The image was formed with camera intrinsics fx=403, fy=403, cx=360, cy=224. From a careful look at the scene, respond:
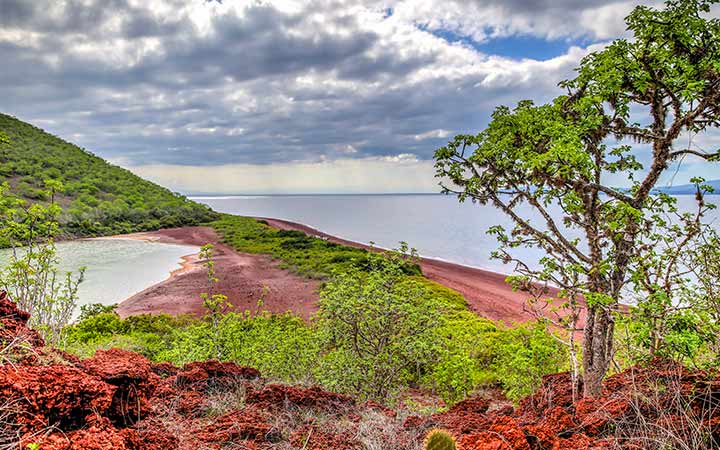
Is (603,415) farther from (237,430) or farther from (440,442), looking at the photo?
(237,430)

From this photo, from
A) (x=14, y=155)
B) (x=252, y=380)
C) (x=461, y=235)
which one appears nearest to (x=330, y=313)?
(x=252, y=380)

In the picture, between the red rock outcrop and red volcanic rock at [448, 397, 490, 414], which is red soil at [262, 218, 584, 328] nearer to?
red volcanic rock at [448, 397, 490, 414]

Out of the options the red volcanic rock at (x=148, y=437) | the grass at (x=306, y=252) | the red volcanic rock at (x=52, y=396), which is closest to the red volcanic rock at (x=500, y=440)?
the red volcanic rock at (x=148, y=437)

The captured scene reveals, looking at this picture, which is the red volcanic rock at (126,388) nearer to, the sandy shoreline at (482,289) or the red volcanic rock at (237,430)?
the red volcanic rock at (237,430)

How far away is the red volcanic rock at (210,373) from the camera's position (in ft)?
17.4

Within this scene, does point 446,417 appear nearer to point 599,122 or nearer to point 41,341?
point 599,122

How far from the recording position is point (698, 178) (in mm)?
4246

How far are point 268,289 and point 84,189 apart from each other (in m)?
48.0

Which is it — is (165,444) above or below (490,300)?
above

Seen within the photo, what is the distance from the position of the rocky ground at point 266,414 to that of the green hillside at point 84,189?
39.9 m

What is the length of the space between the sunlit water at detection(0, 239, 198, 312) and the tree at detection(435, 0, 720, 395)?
18.4 metres

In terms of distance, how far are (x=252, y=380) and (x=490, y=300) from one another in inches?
718

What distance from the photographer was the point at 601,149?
15.6 feet

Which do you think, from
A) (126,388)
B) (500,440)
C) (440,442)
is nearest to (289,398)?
(126,388)
